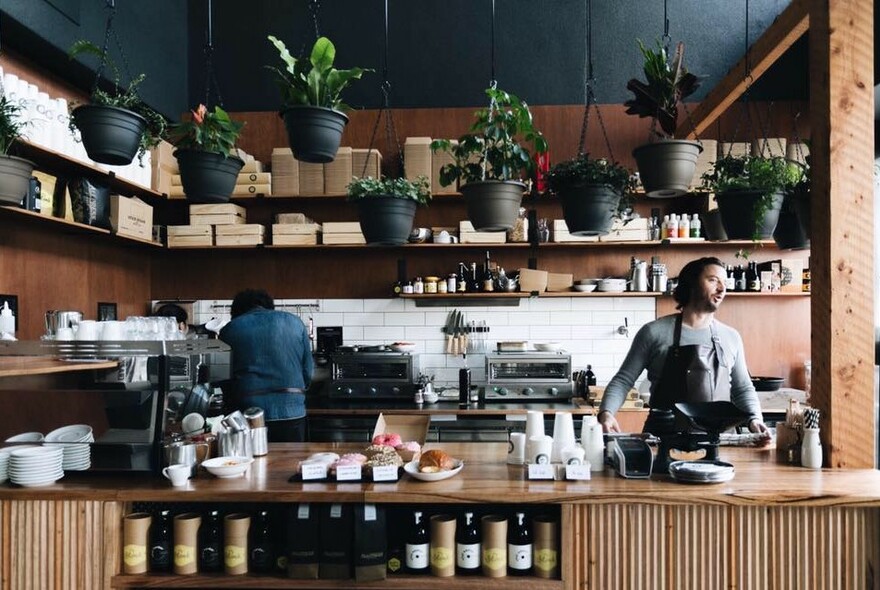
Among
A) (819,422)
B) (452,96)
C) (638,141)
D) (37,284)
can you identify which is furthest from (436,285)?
(819,422)

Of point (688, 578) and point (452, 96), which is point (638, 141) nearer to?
point (452, 96)

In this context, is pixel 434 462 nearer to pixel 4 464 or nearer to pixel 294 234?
pixel 4 464

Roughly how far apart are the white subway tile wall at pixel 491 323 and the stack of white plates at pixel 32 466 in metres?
3.10

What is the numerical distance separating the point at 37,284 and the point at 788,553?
420 cm

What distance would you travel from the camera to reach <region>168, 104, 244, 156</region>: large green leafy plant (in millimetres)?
2658

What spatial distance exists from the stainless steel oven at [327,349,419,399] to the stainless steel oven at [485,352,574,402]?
61cm

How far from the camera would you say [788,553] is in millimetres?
2178

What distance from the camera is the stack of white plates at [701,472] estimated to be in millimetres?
2219

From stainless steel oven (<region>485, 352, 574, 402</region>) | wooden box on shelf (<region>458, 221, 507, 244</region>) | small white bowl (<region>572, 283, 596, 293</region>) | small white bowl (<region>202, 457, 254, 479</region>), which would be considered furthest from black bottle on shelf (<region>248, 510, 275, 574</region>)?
small white bowl (<region>572, 283, 596, 293</region>)

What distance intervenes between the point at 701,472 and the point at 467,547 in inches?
32.9

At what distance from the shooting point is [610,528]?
2195 mm

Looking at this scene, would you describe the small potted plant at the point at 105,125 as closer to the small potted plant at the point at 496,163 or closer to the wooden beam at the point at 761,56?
the small potted plant at the point at 496,163

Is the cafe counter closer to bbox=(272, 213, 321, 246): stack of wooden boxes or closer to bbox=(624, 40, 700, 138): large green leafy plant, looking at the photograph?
bbox=(624, 40, 700, 138): large green leafy plant

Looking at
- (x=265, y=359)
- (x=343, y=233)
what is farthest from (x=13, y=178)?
(x=343, y=233)
